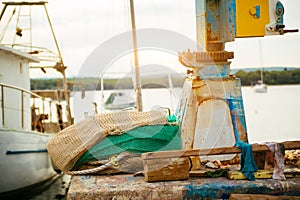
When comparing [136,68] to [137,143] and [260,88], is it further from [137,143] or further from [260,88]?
[260,88]

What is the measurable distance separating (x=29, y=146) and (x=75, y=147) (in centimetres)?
588

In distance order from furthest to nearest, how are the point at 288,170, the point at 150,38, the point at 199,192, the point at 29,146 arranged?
the point at 29,146, the point at 150,38, the point at 288,170, the point at 199,192

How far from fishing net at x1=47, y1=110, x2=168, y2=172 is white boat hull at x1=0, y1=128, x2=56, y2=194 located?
4344mm

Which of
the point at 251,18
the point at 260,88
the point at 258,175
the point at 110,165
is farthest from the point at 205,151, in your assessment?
the point at 260,88

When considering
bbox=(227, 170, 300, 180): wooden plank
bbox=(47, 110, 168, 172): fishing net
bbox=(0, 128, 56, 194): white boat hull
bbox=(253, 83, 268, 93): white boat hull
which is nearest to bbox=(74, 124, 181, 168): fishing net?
bbox=(47, 110, 168, 172): fishing net

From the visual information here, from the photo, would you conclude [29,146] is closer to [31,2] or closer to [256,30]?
[31,2]

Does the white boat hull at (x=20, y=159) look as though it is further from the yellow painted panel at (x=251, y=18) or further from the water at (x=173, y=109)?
the yellow painted panel at (x=251, y=18)

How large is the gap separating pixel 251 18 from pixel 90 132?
2038mm

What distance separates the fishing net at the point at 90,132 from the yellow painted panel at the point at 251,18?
1232mm

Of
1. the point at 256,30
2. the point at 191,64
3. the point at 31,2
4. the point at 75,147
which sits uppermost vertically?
the point at 31,2

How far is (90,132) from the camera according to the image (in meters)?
4.97

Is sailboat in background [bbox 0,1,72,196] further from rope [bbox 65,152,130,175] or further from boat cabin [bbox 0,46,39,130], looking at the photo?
rope [bbox 65,152,130,175]

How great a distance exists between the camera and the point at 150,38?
6.51 metres

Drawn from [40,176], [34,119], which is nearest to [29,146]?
[40,176]
